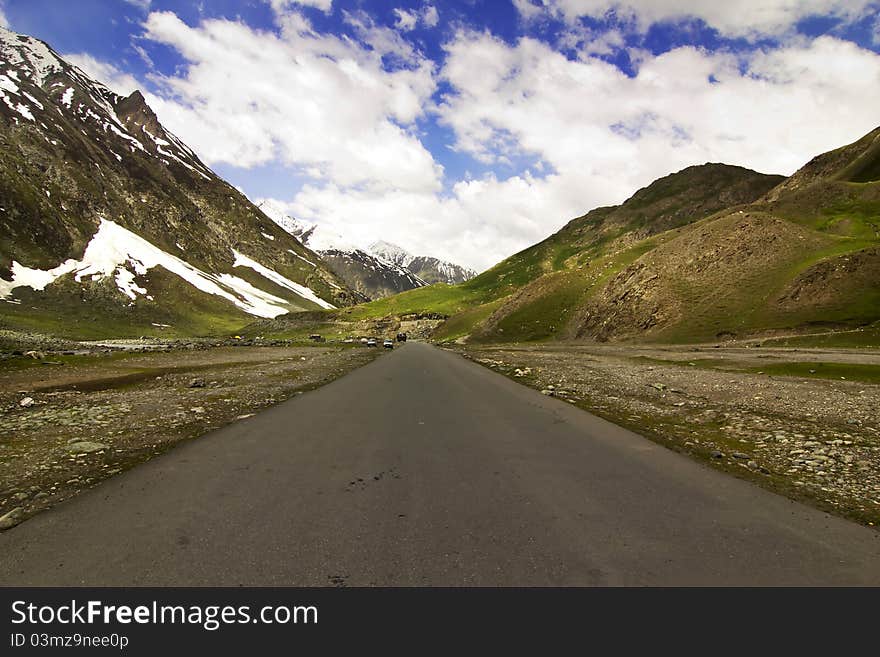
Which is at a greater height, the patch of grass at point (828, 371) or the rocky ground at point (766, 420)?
the patch of grass at point (828, 371)

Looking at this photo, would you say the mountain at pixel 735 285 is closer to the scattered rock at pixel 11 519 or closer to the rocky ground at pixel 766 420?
the rocky ground at pixel 766 420

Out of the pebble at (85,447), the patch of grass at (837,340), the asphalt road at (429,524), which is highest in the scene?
the patch of grass at (837,340)

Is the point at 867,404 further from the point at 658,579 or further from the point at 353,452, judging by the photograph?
the point at 353,452

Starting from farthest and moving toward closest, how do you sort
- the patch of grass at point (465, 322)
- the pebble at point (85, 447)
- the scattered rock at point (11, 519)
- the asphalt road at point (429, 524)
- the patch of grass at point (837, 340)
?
the patch of grass at point (465, 322)
the patch of grass at point (837, 340)
the pebble at point (85, 447)
the scattered rock at point (11, 519)
the asphalt road at point (429, 524)

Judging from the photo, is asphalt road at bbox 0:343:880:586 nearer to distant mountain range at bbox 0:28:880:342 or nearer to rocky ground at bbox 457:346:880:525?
rocky ground at bbox 457:346:880:525

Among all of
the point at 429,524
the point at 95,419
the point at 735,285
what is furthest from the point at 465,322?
the point at 429,524

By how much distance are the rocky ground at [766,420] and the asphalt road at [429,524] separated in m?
1.34

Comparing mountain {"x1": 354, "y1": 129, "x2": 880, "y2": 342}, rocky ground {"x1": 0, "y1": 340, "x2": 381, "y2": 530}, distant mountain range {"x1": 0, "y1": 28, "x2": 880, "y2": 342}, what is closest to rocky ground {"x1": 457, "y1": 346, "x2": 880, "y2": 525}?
rocky ground {"x1": 0, "y1": 340, "x2": 381, "y2": 530}

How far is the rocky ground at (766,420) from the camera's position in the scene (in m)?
8.91

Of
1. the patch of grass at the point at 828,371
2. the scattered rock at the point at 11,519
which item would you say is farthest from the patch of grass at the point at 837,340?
the scattered rock at the point at 11,519

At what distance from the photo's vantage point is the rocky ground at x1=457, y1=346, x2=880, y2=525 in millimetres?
8906

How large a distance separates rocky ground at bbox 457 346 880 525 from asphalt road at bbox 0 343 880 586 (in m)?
1.34
